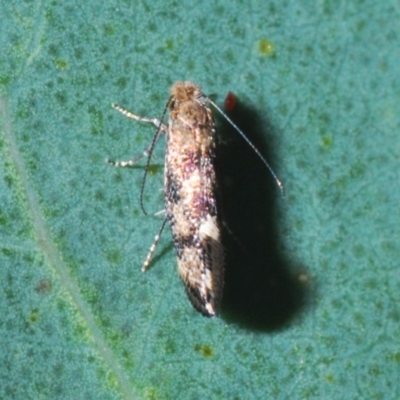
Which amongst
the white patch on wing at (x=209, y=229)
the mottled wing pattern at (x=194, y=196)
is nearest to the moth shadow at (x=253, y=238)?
the mottled wing pattern at (x=194, y=196)

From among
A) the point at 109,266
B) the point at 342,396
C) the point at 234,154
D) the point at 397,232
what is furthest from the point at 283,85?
the point at 342,396

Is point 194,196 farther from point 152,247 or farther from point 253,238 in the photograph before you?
point 253,238

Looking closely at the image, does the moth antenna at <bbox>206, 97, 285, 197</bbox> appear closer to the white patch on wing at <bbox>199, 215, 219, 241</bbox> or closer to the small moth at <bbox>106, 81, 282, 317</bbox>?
the small moth at <bbox>106, 81, 282, 317</bbox>

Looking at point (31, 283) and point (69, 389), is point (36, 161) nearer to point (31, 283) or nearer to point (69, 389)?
point (31, 283)

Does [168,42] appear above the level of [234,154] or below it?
above

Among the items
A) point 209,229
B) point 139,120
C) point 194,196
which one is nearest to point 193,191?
point 194,196

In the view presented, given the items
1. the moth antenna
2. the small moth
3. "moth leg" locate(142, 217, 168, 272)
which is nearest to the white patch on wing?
the small moth
